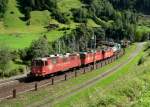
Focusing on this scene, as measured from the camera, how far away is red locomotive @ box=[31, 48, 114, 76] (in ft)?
188

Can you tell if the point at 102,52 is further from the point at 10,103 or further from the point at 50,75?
the point at 10,103

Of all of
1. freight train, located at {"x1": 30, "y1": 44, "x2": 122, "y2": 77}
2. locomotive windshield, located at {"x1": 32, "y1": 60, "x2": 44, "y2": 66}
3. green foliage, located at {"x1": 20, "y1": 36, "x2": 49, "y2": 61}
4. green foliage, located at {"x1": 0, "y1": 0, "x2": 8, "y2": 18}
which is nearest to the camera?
freight train, located at {"x1": 30, "y1": 44, "x2": 122, "y2": 77}

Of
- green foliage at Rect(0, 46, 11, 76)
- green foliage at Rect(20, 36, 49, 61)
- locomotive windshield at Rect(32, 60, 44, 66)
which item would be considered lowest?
green foliage at Rect(20, 36, 49, 61)

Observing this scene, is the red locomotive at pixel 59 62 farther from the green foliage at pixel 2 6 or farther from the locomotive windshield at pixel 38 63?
the green foliage at pixel 2 6

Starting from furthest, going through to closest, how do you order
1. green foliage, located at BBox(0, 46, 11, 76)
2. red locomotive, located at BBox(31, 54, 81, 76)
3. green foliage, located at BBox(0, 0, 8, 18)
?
green foliage, located at BBox(0, 0, 8, 18) → green foliage, located at BBox(0, 46, 11, 76) → red locomotive, located at BBox(31, 54, 81, 76)

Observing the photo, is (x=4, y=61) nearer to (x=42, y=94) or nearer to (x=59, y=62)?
(x=59, y=62)

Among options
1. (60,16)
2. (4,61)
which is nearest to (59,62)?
(4,61)

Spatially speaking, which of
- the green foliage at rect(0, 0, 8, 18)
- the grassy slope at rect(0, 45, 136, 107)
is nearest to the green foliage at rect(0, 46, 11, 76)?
the grassy slope at rect(0, 45, 136, 107)

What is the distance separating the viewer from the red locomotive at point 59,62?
188 ft

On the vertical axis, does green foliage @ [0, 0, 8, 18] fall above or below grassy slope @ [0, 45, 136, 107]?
below

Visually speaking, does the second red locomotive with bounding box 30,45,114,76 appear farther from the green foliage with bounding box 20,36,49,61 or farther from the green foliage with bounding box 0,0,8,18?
the green foliage with bounding box 0,0,8,18

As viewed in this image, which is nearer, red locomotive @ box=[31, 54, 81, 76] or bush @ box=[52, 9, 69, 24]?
red locomotive @ box=[31, 54, 81, 76]

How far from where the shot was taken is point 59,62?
6294 centimetres

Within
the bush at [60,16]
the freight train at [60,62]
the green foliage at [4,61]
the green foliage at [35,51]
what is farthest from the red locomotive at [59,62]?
the bush at [60,16]
